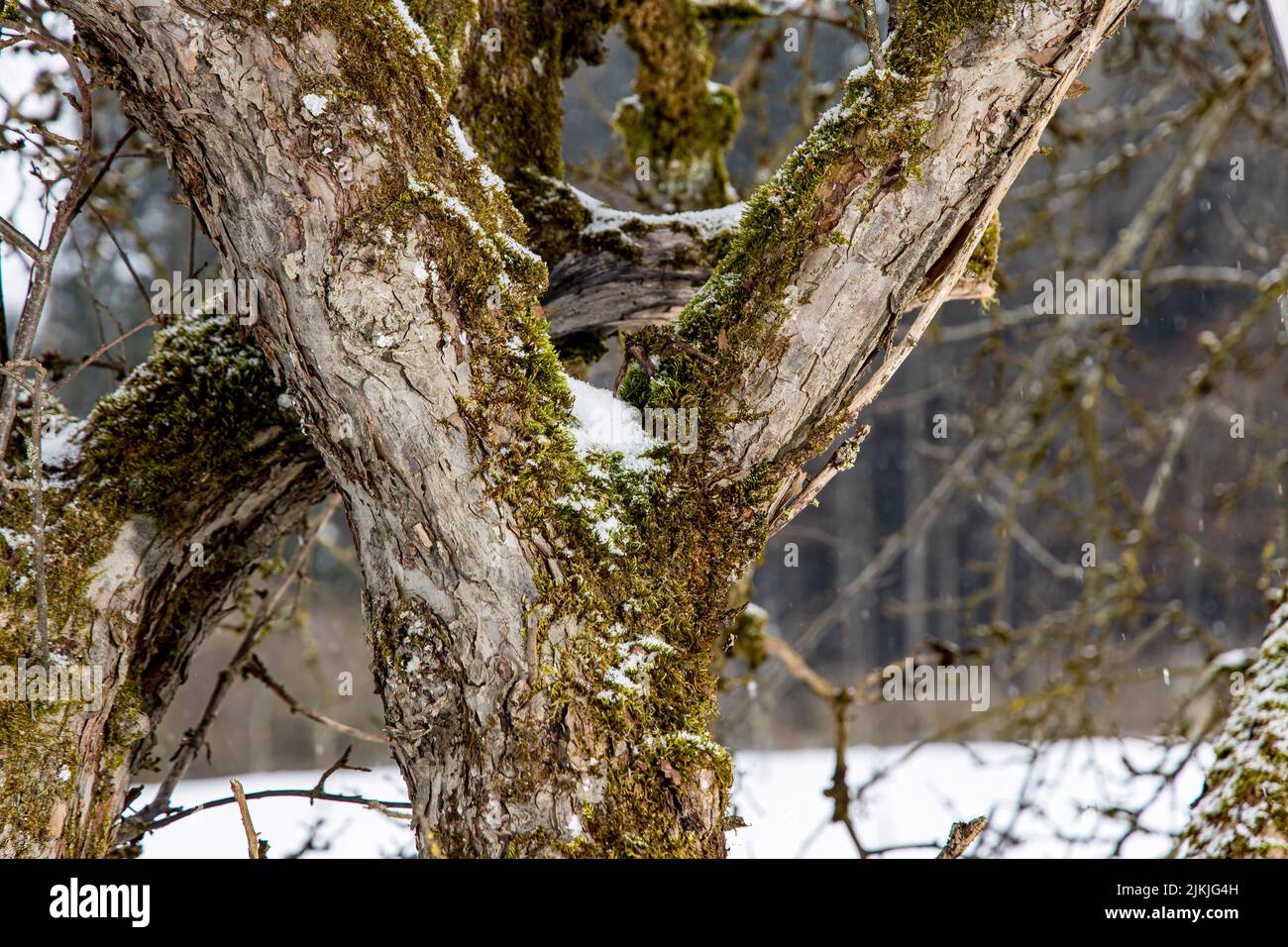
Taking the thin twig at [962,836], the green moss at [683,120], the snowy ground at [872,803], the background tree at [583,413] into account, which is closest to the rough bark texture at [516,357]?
the background tree at [583,413]

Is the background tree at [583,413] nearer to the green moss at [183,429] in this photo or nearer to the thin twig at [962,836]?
the thin twig at [962,836]

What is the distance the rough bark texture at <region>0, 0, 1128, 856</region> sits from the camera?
138 cm

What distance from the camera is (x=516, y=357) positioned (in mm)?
1505

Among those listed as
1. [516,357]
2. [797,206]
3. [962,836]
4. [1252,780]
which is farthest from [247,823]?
[1252,780]

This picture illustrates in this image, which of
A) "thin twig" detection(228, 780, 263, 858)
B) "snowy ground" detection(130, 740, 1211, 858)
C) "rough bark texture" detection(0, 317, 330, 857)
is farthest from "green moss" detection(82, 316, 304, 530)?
"snowy ground" detection(130, 740, 1211, 858)

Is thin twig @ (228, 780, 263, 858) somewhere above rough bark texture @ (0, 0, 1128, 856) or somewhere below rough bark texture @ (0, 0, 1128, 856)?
below

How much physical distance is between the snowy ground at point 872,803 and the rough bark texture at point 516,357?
7.33 ft

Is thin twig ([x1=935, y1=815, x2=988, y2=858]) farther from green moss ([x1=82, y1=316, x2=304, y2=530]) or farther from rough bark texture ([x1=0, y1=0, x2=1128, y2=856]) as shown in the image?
green moss ([x1=82, y1=316, x2=304, y2=530])

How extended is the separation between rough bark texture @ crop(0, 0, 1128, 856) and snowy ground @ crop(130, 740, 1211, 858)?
7.33 ft

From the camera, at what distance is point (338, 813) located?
680cm

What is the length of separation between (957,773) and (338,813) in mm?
6295

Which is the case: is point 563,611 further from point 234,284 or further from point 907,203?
point 907,203

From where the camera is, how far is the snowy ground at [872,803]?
16.1ft
